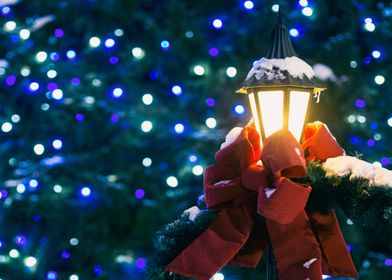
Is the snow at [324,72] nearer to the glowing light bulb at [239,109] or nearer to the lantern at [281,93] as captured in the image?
the glowing light bulb at [239,109]

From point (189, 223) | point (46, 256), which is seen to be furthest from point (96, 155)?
point (189, 223)

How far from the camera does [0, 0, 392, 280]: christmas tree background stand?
4.14m

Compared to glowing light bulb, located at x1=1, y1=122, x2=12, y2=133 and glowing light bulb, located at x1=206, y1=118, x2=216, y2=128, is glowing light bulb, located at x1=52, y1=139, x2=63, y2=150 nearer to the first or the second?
glowing light bulb, located at x1=1, y1=122, x2=12, y2=133

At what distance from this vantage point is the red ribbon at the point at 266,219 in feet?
5.22


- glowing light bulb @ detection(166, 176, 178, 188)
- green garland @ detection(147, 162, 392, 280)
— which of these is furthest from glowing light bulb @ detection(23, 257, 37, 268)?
green garland @ detection(147, 162, 392, 280)

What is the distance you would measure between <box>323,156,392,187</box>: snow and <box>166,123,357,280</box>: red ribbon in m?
0.09

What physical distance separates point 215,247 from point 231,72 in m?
2.57

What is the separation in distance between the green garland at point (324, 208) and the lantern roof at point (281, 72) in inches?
9.5

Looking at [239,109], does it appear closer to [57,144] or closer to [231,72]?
[231,72]

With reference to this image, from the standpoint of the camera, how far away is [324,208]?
1.71 metres

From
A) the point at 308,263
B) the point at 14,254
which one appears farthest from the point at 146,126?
the point at 308,263

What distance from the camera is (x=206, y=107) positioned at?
4234mm

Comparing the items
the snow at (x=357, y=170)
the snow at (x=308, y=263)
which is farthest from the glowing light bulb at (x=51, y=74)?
the snow at (x=308, y=263)

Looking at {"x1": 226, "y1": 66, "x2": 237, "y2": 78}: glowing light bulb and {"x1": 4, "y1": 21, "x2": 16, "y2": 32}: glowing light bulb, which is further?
{"x1": 4, "y1": 21, "x2": 16, "y2": 32}: glowing light bulb
